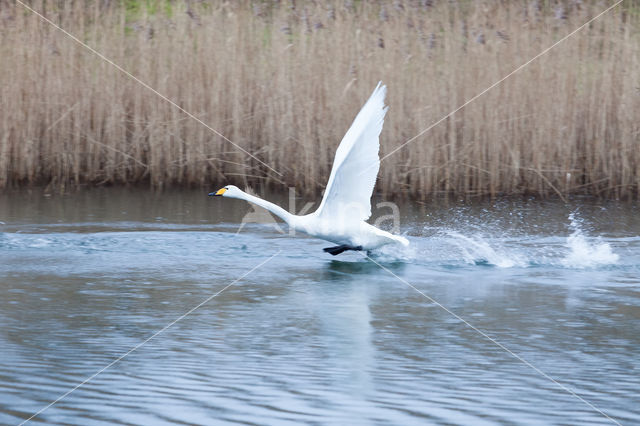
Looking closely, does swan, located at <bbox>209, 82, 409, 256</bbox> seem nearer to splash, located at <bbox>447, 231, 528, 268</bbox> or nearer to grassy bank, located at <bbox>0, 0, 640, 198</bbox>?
splash, located at <bbox>447, 231, 528, 268</bbox>

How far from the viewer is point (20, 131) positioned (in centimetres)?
952

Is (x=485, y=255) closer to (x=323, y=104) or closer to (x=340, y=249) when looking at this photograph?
(x=340, y=249)

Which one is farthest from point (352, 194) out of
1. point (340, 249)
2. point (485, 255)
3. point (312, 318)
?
point (312, 318)

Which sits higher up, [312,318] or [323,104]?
[323,104]

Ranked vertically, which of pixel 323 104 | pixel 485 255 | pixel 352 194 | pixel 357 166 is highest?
pixel 323 104

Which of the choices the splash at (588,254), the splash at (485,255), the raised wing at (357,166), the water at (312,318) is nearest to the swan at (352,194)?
the raised wing at (357,166)

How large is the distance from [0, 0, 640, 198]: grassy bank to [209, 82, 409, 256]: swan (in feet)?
7.93

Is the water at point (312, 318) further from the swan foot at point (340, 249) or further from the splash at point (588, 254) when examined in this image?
the swan foot at point (340, 249)

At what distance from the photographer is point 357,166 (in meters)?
6.68

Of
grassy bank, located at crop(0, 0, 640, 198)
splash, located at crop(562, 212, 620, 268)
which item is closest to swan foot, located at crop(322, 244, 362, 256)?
splash, located at crop(562, 212, 620, 268)

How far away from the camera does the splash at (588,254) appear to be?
22.9ft

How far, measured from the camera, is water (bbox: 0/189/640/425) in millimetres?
4008

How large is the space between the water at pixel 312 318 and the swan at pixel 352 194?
24 cm

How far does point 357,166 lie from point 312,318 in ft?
4.76
